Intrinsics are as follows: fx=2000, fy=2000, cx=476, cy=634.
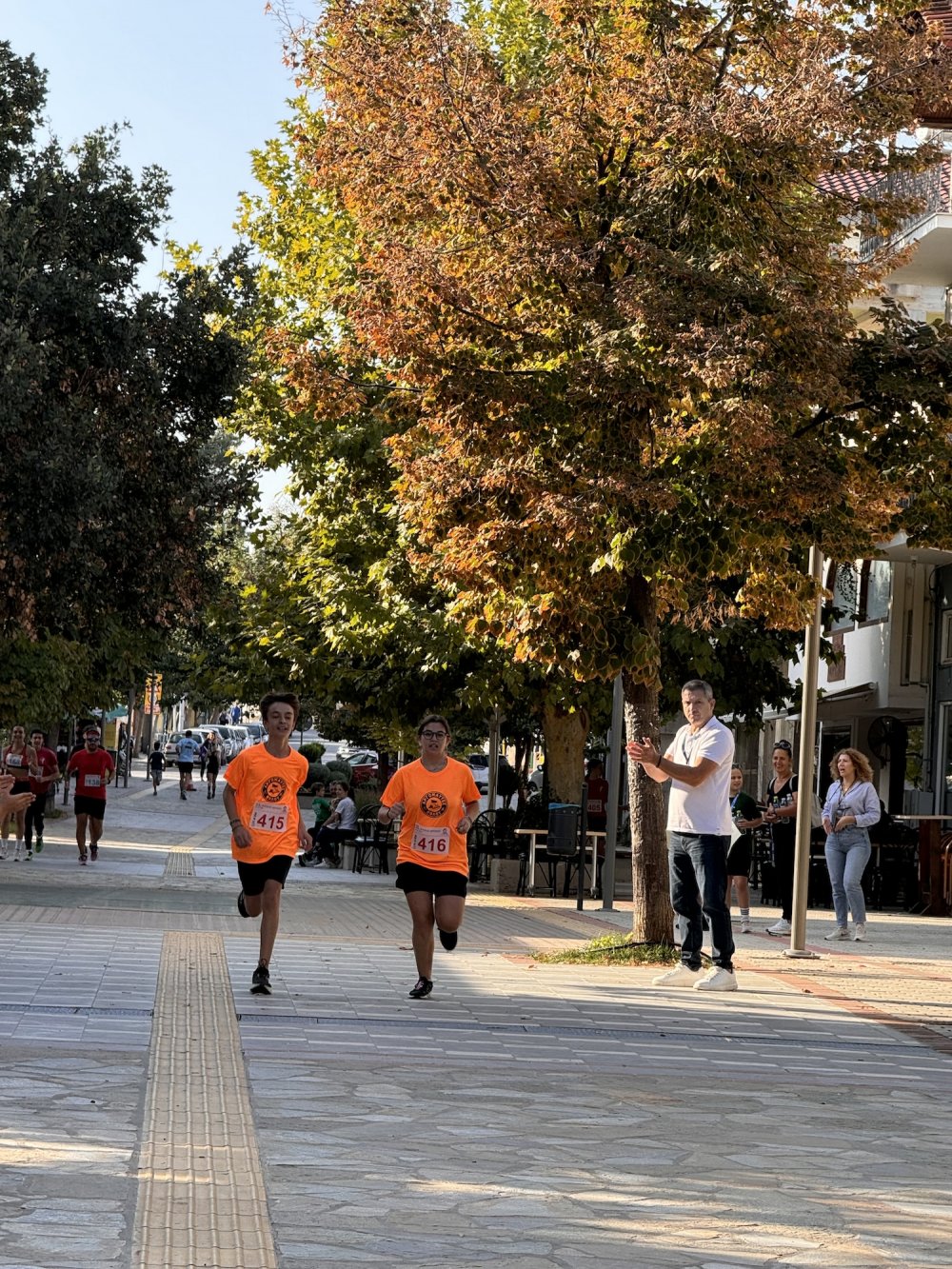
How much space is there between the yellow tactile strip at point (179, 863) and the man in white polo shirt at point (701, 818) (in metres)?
13.7

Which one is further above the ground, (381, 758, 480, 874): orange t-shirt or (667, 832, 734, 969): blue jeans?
(381, 758, 480, 874): orange t-shirt

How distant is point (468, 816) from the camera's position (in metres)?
11.8

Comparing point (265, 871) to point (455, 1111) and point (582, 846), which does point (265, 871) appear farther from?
point (582, 846)

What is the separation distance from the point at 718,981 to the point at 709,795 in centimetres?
126

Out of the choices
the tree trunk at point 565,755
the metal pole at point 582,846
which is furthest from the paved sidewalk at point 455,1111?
the tree trunk at point 565,755

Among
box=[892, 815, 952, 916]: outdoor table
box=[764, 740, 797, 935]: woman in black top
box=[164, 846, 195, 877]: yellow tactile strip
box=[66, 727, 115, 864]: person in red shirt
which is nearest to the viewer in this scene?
box=[764, 740, 797, 935]: woman in black top

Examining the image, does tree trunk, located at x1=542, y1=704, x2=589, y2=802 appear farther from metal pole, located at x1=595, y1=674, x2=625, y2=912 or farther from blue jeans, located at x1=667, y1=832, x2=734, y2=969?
blue jeans, located at x1=667, y1=832, x2=734, y2=969

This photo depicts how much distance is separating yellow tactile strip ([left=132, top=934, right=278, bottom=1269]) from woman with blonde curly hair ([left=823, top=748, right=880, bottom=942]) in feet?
30.5

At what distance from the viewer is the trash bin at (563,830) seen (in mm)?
24328

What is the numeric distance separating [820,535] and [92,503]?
887cm

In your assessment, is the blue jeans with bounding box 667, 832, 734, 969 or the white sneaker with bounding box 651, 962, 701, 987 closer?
the blue jeans with bounding box 667, 832, 734, 969

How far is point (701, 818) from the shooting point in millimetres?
12672

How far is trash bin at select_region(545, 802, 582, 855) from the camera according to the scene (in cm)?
2433

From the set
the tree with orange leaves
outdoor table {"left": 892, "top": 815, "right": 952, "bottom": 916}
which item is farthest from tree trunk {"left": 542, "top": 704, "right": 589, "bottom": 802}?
the tree with orange leaves
